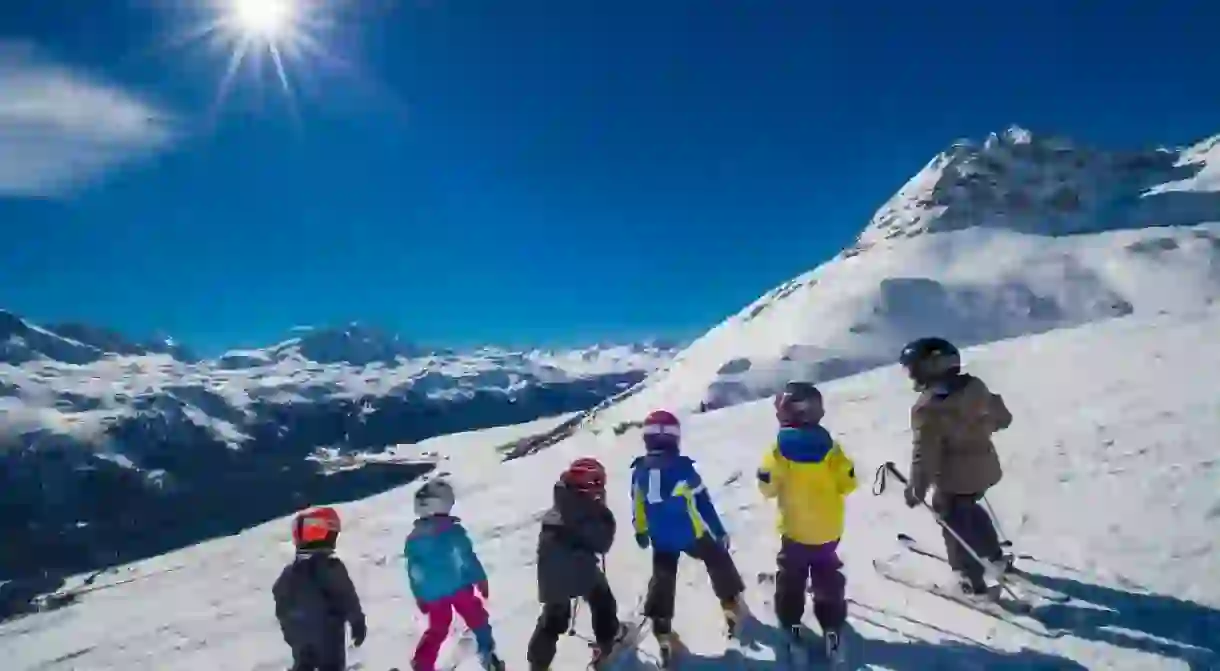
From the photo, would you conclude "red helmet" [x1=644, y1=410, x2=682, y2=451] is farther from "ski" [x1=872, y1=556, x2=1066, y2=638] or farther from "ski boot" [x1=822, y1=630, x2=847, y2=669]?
"ski" [x1=872, y1=556, x2=1066, y2=638]

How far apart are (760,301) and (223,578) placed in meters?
54.1

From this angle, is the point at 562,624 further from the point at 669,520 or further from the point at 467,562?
the point at 669,520

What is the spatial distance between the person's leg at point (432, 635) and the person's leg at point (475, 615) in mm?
119

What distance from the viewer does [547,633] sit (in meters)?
8.01

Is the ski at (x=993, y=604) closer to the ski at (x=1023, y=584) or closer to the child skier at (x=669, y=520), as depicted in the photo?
the ski at (x=1023, y=584)

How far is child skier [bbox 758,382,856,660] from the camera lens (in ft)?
25.1

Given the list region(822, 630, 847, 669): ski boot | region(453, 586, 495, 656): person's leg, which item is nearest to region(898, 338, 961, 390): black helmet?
region(822, 630, 847, 669): ski boot

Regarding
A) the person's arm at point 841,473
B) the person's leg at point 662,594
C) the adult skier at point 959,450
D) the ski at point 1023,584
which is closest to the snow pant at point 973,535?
the adult skier at point 959,450

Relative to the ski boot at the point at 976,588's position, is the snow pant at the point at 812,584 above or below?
above

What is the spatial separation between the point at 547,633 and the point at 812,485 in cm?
293

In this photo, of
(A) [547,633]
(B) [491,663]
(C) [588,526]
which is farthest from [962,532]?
(B) [491,663]

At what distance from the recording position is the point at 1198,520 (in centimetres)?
980

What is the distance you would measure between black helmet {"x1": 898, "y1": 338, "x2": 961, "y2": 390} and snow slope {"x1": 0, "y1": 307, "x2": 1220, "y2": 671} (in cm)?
244

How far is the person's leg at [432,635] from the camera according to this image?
26.6 ft
